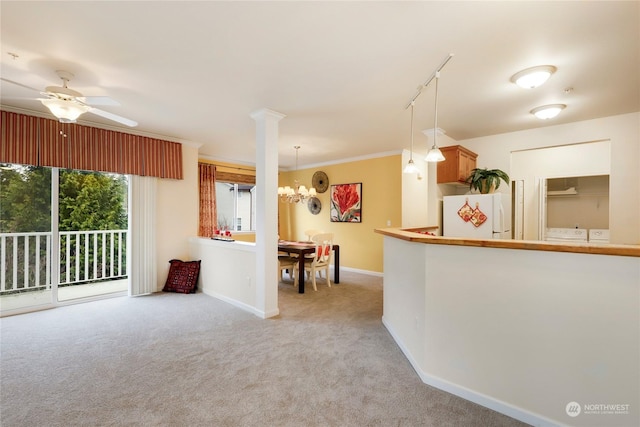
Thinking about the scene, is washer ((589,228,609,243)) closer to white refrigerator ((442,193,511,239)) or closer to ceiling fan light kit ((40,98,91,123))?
white refrigerator ((442,193,511,239))

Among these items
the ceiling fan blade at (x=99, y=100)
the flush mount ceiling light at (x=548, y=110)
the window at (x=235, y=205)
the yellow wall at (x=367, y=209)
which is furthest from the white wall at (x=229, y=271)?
the flush mount ceiling light at (x=548, y=110)

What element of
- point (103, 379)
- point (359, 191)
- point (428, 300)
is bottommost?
point (103, 379)

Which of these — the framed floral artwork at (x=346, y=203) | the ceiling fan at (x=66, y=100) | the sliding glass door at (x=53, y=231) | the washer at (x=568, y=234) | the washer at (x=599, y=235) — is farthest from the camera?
the framed floral artwork at (x=346, y=203)

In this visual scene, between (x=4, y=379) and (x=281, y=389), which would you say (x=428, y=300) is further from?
(x=4, y=379)

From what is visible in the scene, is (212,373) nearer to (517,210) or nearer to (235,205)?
(235,205)

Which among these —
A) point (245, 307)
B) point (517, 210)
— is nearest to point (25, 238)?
point (245, 307)

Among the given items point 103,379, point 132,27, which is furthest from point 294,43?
point 103,379

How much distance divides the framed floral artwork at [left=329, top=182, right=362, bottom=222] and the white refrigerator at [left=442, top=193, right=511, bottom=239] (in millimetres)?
2339

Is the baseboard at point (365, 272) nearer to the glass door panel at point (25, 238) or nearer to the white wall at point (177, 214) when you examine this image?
the white wall at point (177, 214)

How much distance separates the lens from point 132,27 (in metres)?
1.91

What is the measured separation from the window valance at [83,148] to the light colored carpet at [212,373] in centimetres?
197

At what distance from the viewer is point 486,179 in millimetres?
4070

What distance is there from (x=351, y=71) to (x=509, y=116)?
2.40m

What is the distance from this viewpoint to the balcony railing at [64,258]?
12.2 feet
